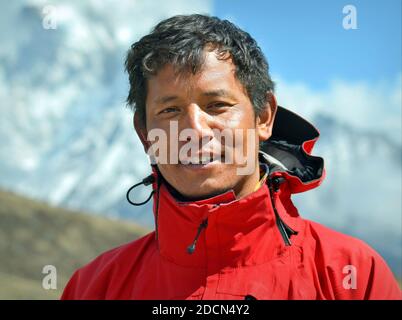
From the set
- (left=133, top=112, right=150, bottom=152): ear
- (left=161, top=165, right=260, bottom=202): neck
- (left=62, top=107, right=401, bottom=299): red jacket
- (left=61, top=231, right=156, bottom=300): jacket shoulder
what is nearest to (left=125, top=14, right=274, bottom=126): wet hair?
(left=133, top=112, right=150, bottom=152): ear

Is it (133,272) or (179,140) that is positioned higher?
(179,140)

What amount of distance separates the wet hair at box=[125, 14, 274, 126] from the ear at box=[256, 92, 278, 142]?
0.04 metres

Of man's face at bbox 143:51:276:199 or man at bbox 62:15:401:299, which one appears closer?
man at bbox 62:15:401:299

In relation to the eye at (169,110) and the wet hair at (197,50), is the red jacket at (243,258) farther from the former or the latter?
the wet hair at (197,50)

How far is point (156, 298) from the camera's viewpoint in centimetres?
296

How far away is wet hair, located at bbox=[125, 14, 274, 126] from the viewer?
308 cm

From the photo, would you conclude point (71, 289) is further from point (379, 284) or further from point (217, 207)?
point (379, 284)

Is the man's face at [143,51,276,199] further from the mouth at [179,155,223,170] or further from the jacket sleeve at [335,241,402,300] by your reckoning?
the jacket sleeve at [335,241,402,300]

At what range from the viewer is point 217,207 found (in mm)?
2871

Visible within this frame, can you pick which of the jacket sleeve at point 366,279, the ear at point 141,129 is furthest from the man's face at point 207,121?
the jacket sleeve at point 366,279

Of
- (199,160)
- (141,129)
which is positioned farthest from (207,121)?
(141,129)
